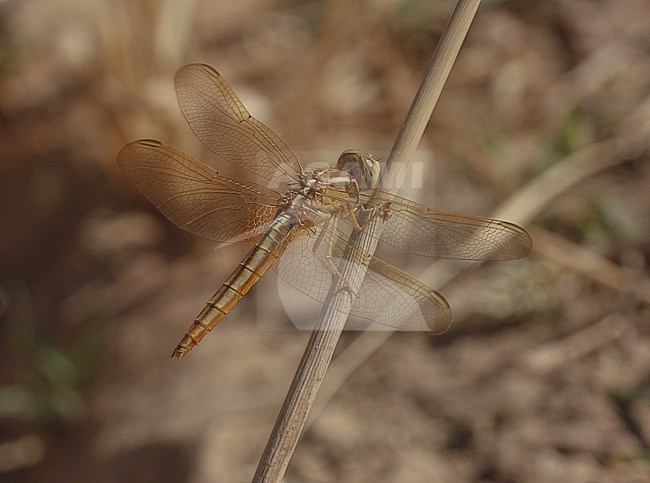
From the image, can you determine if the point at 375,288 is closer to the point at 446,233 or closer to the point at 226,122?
the point at 446,233

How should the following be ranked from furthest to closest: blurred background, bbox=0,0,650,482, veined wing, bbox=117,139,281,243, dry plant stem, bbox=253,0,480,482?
1. blurred background, bbox=0,0,650,482
2. veined wing, bbox=117,139,281,243
3. dry plant stem, bbox=253,0,480,482

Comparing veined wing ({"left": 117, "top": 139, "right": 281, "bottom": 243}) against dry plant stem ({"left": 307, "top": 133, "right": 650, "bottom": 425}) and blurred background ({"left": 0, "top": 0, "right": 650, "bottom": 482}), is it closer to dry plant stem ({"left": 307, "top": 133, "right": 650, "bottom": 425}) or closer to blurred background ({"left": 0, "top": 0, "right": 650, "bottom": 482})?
blurred background ({"left": 0, "top": 0, "right": 650, "bottom": 482})

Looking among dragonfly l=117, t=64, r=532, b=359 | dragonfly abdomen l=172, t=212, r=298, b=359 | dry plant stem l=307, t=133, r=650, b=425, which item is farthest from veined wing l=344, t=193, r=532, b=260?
dry plant stem l=307, t=133, r=650, b=425

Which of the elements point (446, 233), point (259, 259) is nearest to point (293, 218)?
point (259, 259)

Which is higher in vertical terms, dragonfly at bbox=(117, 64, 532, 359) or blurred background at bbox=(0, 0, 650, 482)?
blurred background at bbox=(0, 0, 650, 482)

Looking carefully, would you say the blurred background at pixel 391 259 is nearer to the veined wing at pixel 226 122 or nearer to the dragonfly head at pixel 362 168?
the dragonfly head at pixel 362 168

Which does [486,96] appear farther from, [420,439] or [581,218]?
[420,439]

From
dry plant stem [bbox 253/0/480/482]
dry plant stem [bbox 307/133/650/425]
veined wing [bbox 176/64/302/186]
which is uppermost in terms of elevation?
dry plant stem [bbox 307/133/650/425]
